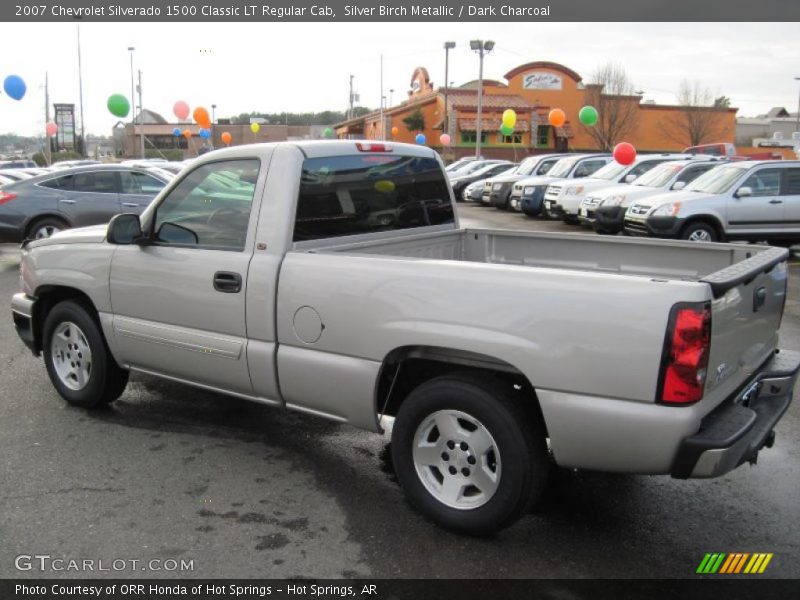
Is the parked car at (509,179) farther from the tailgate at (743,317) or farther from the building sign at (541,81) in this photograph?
the building sign at (541,81)

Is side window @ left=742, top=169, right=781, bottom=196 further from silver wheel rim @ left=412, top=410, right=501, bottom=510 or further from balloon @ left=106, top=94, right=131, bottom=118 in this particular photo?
balloon @ left=106, top=94, right=131, bottom=118

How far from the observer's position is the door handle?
4199mm

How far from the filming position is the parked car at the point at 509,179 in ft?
75.1

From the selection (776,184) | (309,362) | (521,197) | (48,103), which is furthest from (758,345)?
(48,103)

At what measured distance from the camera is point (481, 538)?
11.8 feet

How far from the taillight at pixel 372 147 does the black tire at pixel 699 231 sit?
9354 mm

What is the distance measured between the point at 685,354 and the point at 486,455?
1059mm

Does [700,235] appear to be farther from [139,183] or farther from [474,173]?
[474,173]

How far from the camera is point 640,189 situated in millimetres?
15367

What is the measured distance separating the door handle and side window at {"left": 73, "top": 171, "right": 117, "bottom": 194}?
33.5ft

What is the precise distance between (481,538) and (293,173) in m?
2.22


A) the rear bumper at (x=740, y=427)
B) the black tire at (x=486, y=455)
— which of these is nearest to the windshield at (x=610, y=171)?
the rear bumper at (x=740, y=427)

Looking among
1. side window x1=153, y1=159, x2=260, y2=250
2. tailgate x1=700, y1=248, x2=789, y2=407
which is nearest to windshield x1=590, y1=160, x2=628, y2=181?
tailgate x1=700, y1=248, x2=789, y2=407

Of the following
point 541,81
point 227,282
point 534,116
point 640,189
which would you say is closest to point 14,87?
point 640,189
